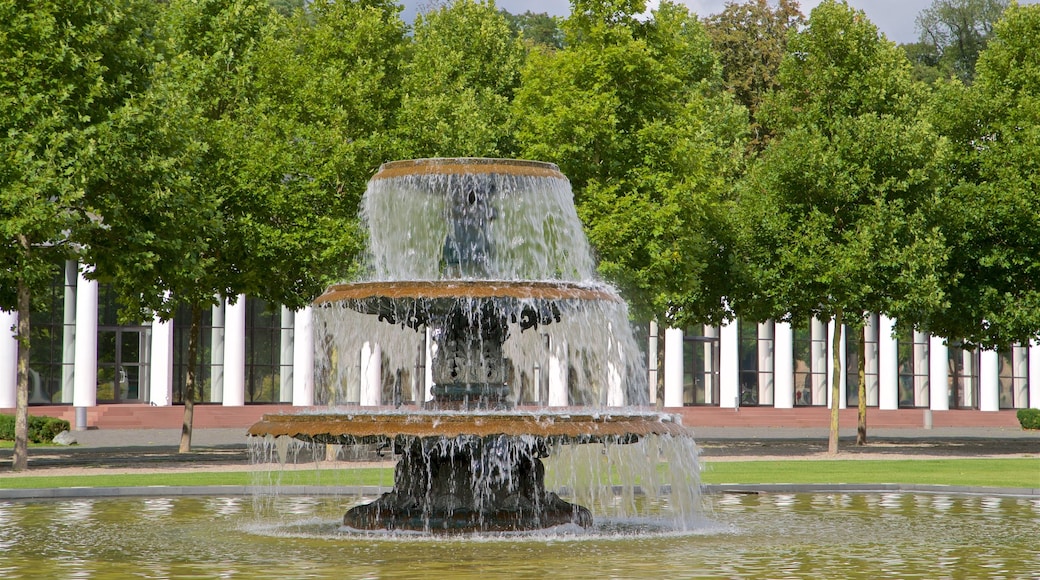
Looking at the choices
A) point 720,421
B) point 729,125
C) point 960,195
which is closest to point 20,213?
point 960,195

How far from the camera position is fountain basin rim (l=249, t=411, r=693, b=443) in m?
14.0

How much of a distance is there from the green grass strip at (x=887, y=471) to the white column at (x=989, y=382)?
37585mm

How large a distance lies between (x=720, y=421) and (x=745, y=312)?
2288 centimetres

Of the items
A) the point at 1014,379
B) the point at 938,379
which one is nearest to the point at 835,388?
the point at 938,379

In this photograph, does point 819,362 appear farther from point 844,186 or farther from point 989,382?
point 844,186

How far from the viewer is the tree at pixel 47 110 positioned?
24.7 metres

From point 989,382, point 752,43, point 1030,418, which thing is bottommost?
point 1030,418

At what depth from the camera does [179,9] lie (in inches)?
1297

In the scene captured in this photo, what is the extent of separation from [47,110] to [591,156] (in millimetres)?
11922

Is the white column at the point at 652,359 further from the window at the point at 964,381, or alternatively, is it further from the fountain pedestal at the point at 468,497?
the fountain pedestal at the point at 468,497

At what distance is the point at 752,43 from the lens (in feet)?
213

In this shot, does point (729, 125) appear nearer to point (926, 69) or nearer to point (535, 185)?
point (535, 185)

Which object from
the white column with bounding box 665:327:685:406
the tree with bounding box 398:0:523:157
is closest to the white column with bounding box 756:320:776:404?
the white column with bounding box 665:327:685:406

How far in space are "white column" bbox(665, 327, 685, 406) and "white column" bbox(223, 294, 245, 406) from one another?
18463 mm
